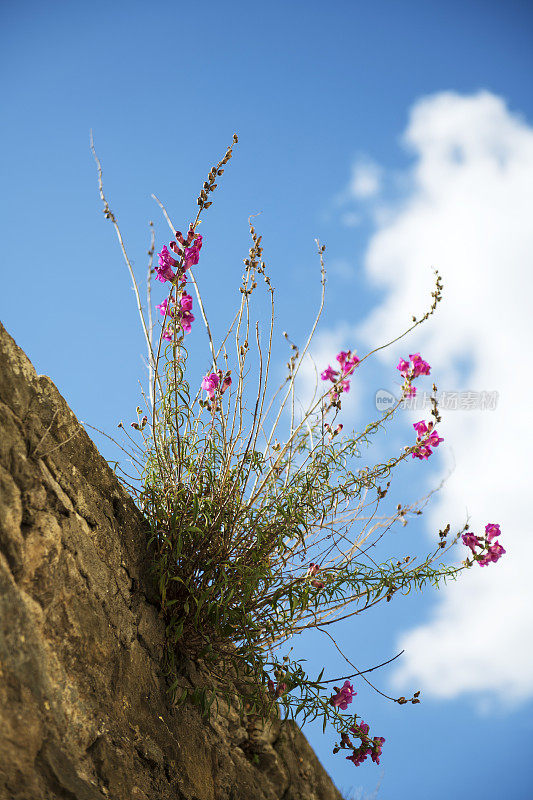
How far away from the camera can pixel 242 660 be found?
2.24m

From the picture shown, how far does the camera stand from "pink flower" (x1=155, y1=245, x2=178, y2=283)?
217 cm

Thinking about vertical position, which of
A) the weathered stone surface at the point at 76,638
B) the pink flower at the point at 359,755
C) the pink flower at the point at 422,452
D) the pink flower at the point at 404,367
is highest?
the pink flower at the point at 404,367

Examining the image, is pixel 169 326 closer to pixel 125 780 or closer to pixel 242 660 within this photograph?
pixel 242 660

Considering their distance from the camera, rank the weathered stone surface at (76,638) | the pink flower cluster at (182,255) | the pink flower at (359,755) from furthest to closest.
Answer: the pink flower at (359,755) < the pink flower cluster at (182,255) < the weathered stone surface at (76,638)

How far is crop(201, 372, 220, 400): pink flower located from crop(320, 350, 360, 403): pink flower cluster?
1.50 ft

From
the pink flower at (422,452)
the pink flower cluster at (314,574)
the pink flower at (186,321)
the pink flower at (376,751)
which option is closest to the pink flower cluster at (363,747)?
the pink flower at (376,751)

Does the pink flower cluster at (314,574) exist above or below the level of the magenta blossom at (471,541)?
below

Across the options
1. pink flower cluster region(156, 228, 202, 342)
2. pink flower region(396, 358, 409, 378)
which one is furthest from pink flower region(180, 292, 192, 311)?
pink flower region(396, 358, 409, 378)

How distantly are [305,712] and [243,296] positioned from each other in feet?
4.69

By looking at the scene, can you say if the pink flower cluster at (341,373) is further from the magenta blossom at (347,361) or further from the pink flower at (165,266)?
the pink flower at (165,266)

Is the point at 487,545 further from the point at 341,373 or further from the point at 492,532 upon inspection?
the point at 341,373

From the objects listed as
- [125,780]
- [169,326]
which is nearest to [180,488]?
[169,326]

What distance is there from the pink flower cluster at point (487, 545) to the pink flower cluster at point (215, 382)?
1119 millimetres

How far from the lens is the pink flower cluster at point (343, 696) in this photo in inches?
94.0
